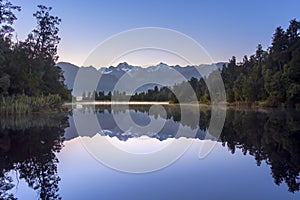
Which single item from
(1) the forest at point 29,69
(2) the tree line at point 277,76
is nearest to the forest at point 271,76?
(2) the tree line at point 277,76

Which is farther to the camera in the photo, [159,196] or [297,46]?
[297,46]

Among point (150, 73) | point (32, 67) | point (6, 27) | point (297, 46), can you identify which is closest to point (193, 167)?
point (6, 27)

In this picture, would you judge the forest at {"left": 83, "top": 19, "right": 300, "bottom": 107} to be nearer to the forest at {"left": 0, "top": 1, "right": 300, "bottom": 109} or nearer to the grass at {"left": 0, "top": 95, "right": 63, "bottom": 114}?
the forest at {"left": 0, "top": 1, "right": 300, "bottom": 109}

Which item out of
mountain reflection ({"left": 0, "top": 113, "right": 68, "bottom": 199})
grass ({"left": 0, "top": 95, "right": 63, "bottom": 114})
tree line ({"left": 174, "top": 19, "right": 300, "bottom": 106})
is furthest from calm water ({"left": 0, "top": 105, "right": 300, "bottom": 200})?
tree line ({"left": 174, "top": 19, "right": 300, "bottom": 106})

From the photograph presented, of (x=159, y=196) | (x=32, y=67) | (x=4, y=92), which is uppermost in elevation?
(x=32, y=67)

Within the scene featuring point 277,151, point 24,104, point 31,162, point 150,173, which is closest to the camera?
point 150,173

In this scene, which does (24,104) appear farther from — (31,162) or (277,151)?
(277,151)

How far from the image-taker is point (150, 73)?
53062mm

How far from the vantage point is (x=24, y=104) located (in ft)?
103

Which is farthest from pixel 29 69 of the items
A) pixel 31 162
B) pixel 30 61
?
A: pixel 31 162

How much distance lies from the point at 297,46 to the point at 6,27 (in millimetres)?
42255

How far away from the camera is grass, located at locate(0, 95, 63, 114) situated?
1164 inches

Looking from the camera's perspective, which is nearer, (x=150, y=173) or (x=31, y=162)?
(x=150, y=173)

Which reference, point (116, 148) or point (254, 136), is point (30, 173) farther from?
point (254, 136)
